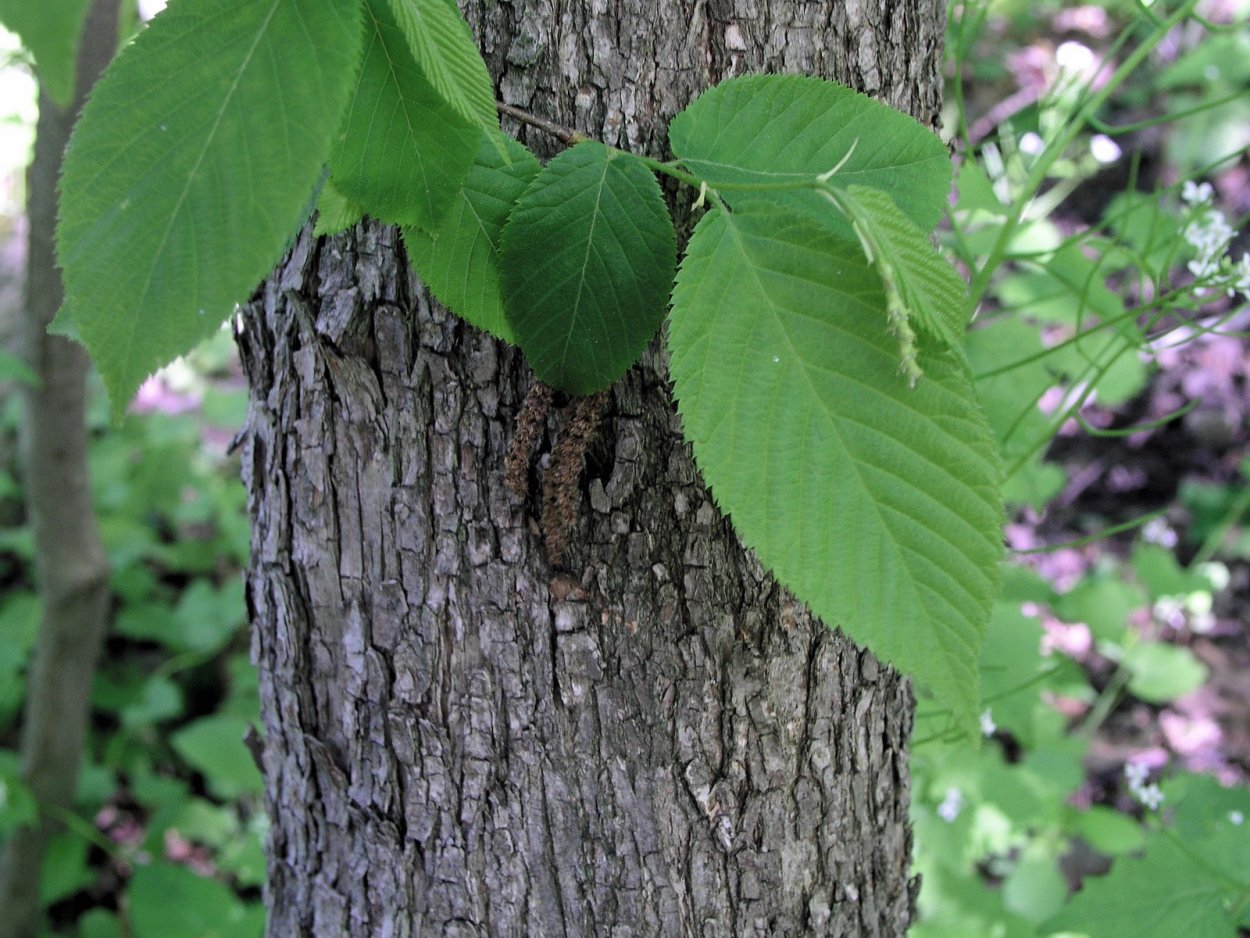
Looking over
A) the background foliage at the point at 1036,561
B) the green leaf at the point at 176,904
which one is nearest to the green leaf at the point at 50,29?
the background foliage at the point at 1036,561

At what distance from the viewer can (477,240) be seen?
705 mm

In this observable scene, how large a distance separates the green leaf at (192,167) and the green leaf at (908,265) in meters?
0.31

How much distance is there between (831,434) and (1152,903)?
99 cm

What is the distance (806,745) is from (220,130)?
721 mm

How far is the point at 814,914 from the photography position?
3.16 feet

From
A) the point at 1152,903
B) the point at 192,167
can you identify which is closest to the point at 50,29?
the point at 192,167

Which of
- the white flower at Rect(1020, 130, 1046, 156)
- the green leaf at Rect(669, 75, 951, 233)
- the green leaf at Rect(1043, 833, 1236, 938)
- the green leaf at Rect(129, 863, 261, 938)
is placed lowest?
the green leaf at Rect(1043, 833, 1236, 938)

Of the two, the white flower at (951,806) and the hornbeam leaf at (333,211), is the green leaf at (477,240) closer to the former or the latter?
the hornbeam leaf at (333,211)

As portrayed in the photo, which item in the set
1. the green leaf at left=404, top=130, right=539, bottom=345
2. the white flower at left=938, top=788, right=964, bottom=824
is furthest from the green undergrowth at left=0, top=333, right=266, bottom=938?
the green leaf at left=404, top=130, right=539, bottom=345

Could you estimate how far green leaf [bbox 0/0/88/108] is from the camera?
390mm

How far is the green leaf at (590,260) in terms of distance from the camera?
26.9 inches

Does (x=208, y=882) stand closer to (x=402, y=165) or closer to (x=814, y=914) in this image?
(x=814, y=914)

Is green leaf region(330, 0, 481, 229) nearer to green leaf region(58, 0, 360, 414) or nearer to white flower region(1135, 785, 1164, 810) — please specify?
green leaf region(58, 0, 360, 414)

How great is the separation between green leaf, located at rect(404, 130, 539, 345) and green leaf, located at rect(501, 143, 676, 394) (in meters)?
0.02
